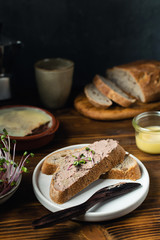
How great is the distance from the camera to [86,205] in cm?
136

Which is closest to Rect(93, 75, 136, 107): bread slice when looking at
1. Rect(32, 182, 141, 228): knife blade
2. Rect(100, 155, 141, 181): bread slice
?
Rect(100, 155, 141, 181): bread slice

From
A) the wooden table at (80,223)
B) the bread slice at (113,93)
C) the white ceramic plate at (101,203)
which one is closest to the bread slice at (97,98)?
the bread slice at (113,93)

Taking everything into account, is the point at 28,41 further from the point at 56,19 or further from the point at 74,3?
the point at 74,3

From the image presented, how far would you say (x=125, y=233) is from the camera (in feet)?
4.35

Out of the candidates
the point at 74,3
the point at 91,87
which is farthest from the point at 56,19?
the point at 91,87

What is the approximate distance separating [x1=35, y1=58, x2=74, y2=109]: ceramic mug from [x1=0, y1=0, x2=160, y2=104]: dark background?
0.73ft

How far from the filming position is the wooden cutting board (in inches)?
90.0

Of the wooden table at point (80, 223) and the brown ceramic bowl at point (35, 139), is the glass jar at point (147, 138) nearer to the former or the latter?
the wooden table at point (80, 223)

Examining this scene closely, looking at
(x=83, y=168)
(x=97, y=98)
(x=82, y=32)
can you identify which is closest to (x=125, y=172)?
(x=83, y=168)

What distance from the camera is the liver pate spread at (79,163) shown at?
1459 mm

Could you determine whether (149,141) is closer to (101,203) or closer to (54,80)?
(101,203)

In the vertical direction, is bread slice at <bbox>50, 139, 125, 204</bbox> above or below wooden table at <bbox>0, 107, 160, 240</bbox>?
above

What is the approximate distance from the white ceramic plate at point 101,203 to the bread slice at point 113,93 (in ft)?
2.71

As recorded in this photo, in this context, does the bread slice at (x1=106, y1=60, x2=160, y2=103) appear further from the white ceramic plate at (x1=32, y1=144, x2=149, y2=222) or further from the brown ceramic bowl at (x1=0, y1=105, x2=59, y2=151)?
the white ceramic plate at (x1=32, y1=144, x2=149, y2=222)
